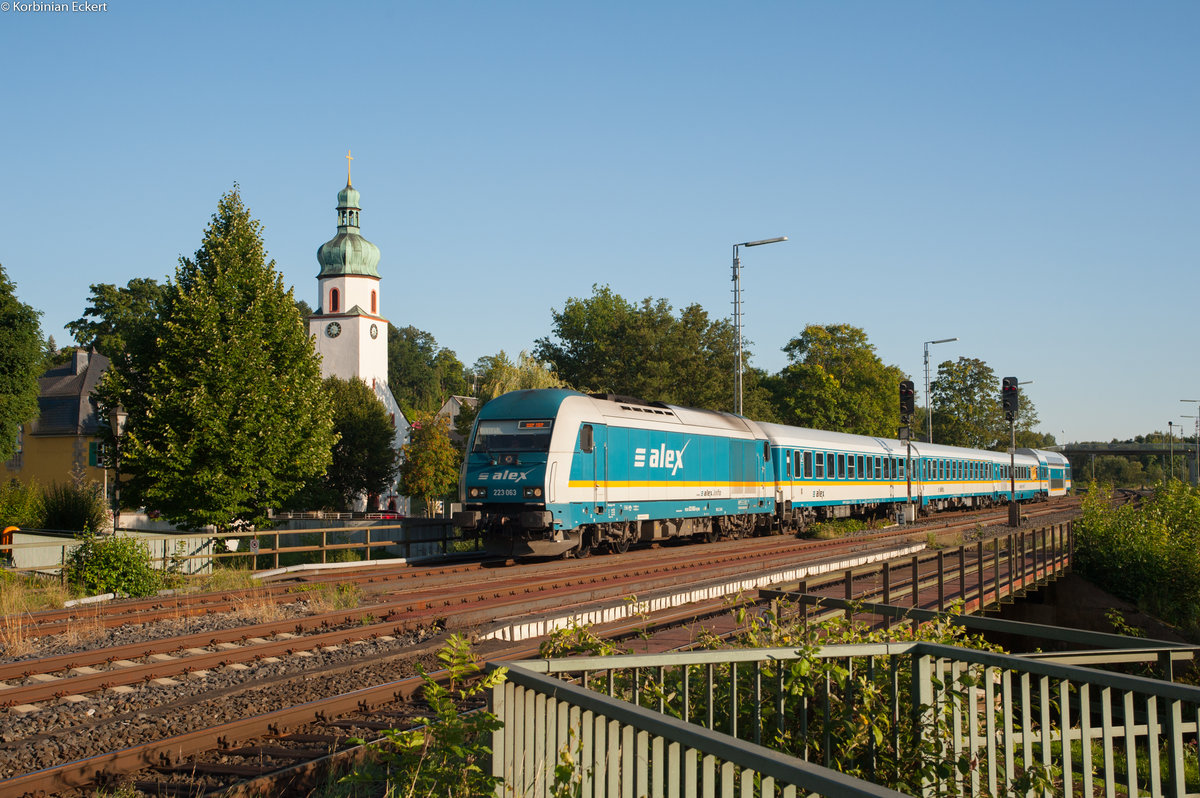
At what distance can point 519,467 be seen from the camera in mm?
19719

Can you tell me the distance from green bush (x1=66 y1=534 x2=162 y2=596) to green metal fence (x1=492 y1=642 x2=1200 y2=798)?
13607 millimetres

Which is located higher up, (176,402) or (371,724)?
(176,402)

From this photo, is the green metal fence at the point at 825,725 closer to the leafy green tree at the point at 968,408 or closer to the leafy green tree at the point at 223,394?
the leafy green tree at the point at 223,394

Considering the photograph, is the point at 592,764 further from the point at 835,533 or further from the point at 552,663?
the point at 835,533

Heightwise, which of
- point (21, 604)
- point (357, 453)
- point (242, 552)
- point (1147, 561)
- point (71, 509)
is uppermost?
point (357, 453)

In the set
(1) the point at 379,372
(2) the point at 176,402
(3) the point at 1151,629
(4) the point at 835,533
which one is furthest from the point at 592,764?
(1) the point at 379,372

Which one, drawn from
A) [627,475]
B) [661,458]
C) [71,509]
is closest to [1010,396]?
[661,458]

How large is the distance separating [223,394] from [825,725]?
2587cm

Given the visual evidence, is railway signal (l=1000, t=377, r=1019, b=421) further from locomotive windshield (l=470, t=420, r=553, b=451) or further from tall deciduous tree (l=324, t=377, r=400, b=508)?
tall deciduous tree (l=324, t=377, r=400, b=508)

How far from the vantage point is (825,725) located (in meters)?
4.66

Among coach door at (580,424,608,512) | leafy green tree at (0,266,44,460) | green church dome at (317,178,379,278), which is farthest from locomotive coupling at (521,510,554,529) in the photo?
green church dome at (317,178,379,278)

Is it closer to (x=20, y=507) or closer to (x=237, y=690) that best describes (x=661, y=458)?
(x=237, y=690)

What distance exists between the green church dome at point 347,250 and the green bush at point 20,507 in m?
36.4

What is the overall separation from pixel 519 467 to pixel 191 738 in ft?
42.4
